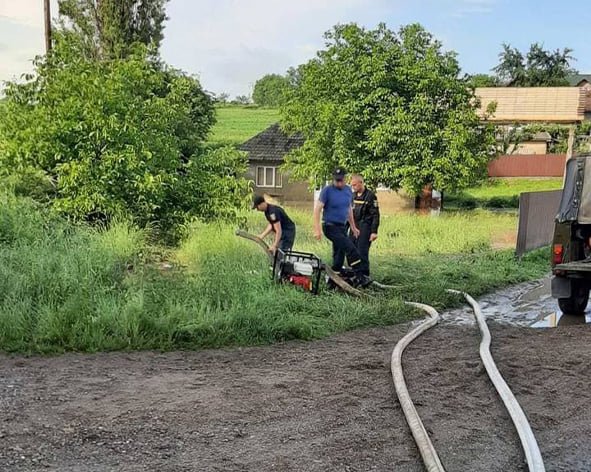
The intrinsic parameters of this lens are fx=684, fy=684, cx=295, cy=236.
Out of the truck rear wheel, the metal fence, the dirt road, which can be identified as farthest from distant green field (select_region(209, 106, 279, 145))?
the dirt road

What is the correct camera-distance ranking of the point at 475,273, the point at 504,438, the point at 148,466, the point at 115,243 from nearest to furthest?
the point at 148,466
the point at 504,438
the point at 115,243
the point at 475,273

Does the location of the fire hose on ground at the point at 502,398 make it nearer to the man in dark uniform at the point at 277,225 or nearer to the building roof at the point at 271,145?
the man in dark uniform at the point at 277,225

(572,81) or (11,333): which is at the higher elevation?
(572,81)

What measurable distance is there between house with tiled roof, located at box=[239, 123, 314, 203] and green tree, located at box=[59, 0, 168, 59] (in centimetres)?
760

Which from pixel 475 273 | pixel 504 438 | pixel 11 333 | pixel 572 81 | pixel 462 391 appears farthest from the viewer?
pixel 572 81

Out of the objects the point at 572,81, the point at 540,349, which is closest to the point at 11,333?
the point at 540,349

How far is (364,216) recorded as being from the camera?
10.2 metres

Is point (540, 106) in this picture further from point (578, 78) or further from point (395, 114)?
point (578, 78)

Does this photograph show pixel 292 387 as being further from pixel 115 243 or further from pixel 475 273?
pixel 475 273

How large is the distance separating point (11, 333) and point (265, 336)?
2.47 metres

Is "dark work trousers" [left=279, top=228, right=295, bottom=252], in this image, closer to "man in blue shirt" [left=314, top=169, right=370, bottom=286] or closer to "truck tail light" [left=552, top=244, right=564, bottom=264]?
"man in blue shirt" [left=314, top=169, right=370, bottom=286]

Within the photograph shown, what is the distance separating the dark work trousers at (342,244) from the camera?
9320mm

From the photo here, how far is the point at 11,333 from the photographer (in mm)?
6582

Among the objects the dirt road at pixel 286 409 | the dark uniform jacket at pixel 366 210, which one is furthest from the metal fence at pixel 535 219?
the dirt road at pixel 286 409
